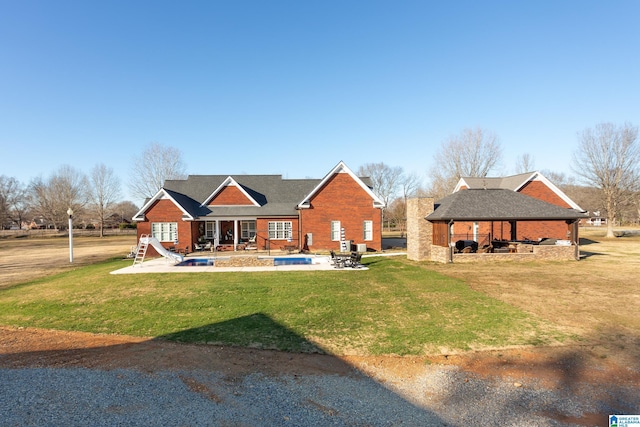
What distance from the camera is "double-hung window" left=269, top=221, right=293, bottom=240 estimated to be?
29.1m

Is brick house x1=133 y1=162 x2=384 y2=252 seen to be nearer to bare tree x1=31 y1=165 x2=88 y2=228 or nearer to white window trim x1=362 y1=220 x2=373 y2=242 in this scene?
white window trim x1=362 y1=220 x2=373 y2=242

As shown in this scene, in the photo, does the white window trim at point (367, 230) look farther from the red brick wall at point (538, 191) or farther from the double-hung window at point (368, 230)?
the red brick wall at point (538, 191)

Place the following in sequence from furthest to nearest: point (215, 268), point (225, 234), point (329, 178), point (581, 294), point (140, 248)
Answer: point (225, 234) < point (329, 178) < point (140, 248) < point (215, 268) < point (581, 294)

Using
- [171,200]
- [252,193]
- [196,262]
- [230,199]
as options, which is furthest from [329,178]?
[171,200]

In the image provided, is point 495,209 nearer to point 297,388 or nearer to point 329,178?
point 329,178

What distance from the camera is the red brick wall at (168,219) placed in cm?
2752

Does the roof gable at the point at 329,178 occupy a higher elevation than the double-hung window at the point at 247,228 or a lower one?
higher

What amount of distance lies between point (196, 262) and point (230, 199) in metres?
10.4

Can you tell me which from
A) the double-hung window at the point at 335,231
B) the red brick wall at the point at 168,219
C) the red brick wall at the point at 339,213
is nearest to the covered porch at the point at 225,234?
the red brick wall at the point at 168,219

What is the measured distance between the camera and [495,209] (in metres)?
22.0

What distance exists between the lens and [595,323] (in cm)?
950

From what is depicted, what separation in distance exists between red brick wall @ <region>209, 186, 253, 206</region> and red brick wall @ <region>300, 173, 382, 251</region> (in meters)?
6.70

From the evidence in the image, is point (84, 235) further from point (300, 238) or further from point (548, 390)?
point (548, 390)

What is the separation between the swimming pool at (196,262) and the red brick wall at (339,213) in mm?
8993
